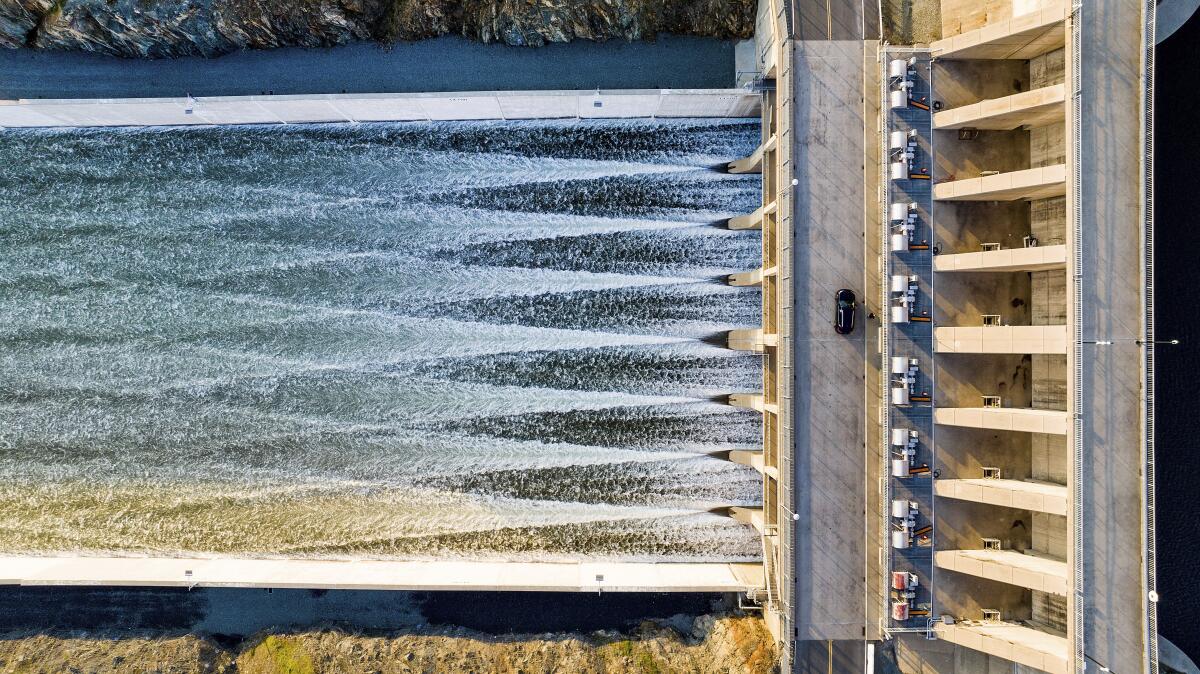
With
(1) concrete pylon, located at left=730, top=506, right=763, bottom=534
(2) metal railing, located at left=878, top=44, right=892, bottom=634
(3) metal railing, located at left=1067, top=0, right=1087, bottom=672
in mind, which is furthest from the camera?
(1) concrete pylon, located at left=730, top=506, right=763, bottom=534

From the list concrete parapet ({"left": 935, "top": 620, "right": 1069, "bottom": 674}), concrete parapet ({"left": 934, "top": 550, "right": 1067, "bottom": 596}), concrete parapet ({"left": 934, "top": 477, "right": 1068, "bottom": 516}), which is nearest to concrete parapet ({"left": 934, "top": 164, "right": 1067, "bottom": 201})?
concrete parapet ({"left": 934, "top": 477, "right": 1068, "bottom": 516})

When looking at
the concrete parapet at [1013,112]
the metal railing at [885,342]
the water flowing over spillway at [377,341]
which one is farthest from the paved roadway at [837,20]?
the water flowing over spillway at [377,341]

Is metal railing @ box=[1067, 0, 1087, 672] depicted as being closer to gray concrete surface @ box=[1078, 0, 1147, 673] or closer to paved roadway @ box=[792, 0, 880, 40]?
gray concrete surface @ box=[1078, 0, 1147, 673]

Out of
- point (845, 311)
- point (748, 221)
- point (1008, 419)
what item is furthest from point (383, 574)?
point (1008, 419)

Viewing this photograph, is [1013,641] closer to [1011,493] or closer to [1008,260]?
[1011,493]

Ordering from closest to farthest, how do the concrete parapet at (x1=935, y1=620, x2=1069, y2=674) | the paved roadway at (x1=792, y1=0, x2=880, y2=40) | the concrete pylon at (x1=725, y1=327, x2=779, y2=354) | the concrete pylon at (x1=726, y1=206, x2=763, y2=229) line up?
the concrete parapet at (x1=935, y1=620, x2=1069, y2=674) → the paved roadway at (x1=792, y1=0, x2=880, y2=40) → the concrete pylon at (x1=725, y1=327, x2=779, y2=354) → the concrete pylon at (x1=726, y1=206, x2=763, y2=229)

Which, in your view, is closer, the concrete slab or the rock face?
the concrete slab

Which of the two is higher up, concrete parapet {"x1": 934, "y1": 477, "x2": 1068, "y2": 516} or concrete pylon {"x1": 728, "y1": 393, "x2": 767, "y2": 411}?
concrete pylon {"x1": 728, "y1": 393, "x2": 767, "y2": 411}
